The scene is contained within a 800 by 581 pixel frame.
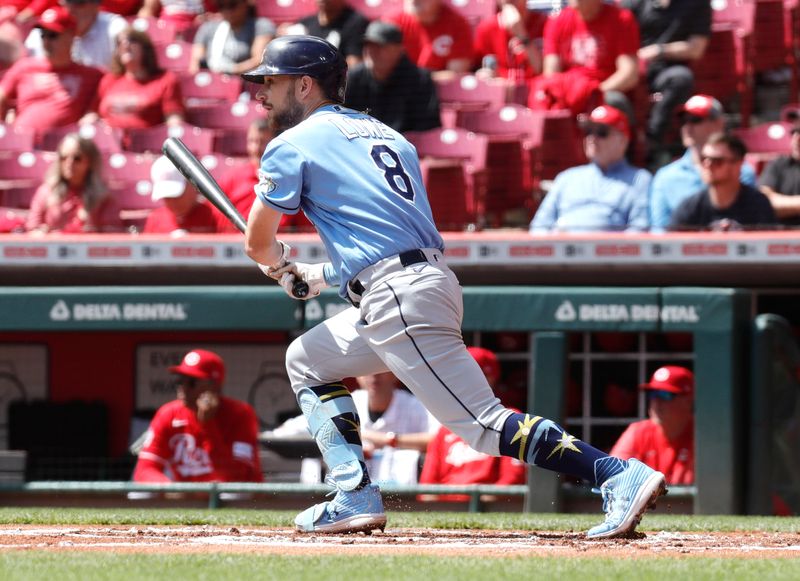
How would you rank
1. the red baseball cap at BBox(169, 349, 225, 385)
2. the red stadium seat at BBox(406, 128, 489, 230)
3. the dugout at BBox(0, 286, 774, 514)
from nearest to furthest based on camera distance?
the dugout at BBox(0, 286, 774, 514)
the red baseball cap at BBox(169, 349, 225, 385)
the red stadium seat at BBox(406, 128, 489, 230)

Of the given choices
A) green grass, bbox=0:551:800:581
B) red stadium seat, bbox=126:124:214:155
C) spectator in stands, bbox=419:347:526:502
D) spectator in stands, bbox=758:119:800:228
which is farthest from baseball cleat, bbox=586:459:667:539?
red stadium seat, bbox=126:124:214:155

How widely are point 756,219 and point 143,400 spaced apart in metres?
3.29

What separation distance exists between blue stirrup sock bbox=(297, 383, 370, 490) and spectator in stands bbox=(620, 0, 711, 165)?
4863mm

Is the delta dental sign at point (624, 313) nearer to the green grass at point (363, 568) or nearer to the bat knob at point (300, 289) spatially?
the bat knob at point (300, 289)

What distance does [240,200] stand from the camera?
26.0 ft

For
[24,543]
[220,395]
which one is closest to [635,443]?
[220,395]

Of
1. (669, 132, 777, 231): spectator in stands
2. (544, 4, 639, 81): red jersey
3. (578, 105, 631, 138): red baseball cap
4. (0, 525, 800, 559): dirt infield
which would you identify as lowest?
(0, 525, 800, 559): dirt infield

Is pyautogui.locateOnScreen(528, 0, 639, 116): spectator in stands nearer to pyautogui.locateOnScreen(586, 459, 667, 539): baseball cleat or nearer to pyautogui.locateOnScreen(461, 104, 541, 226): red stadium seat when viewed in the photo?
pyautogui.locateOnScreen(461, 104, 541, 226): red stadium seat

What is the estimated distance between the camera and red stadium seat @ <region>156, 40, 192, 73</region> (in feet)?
35.2

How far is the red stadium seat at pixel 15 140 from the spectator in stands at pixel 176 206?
2.13m

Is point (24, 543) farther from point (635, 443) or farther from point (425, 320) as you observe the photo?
point (635, 443)

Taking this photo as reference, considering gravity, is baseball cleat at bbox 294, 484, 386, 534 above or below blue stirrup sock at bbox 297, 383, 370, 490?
below

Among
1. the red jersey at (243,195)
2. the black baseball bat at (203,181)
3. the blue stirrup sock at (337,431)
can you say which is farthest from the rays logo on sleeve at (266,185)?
the red jersey at (243,195)

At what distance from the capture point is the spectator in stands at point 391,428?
6785 mm
